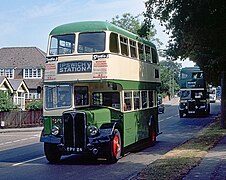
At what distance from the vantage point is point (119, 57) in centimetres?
1535

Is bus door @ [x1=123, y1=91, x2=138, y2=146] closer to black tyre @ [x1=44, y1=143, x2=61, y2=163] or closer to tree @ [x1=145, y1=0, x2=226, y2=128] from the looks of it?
black tyre @ [x1=44, y1=143, x2=61, y2=163]

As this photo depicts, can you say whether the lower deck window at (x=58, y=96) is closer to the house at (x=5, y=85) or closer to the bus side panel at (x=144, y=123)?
the bus side panel at (x=144, y=123)

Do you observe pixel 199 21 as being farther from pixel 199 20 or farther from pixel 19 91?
pixel 19 91

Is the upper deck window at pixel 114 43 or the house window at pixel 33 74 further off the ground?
the house window at pixel 33 74

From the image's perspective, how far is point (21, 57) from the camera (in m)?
71.5

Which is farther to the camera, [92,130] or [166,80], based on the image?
[166,80]

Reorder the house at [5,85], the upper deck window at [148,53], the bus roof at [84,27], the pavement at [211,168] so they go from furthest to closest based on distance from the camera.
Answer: the house at [5,85]
the upper deck window at [148,53]
the bus roof at [84,27]
the pavement at [211,168]

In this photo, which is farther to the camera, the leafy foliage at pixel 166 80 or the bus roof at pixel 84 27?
the leafy foliage at pixel 166 80

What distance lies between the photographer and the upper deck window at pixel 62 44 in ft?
49.1

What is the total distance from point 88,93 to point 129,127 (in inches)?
77.1

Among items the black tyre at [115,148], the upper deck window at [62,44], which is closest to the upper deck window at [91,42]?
the upper deck window at [62,44]

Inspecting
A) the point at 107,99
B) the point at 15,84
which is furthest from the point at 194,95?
the point at 107,99

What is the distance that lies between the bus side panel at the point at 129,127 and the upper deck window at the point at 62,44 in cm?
305

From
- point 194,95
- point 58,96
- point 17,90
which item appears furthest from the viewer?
point 17,90
